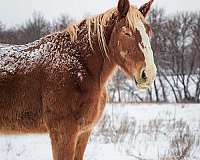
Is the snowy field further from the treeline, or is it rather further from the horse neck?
the treeline

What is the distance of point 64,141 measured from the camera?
3.52m

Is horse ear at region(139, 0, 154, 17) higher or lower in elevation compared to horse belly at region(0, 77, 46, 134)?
higher

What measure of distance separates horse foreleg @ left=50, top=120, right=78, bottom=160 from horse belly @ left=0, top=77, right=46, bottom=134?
243mm

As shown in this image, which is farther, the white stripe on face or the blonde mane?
the blonde mane

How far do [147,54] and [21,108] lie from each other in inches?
58.9

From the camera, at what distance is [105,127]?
8234 mm

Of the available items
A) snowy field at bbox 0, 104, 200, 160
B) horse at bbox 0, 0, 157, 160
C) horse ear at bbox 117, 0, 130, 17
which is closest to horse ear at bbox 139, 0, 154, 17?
horse at bbox 0, 0, 157, 160

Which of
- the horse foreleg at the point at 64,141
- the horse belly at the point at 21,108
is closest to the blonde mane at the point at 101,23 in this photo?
the horse belly at the point at 21,108

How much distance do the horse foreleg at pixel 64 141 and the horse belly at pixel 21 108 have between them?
0.24m

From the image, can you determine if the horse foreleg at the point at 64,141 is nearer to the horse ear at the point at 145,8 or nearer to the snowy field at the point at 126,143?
the horse ear at the point at 145,8

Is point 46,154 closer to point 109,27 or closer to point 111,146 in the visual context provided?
point 111,146

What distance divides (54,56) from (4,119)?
89cm

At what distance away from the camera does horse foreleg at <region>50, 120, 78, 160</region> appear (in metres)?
3.51

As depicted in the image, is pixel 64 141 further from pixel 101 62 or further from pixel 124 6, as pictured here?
pixel 124 6
